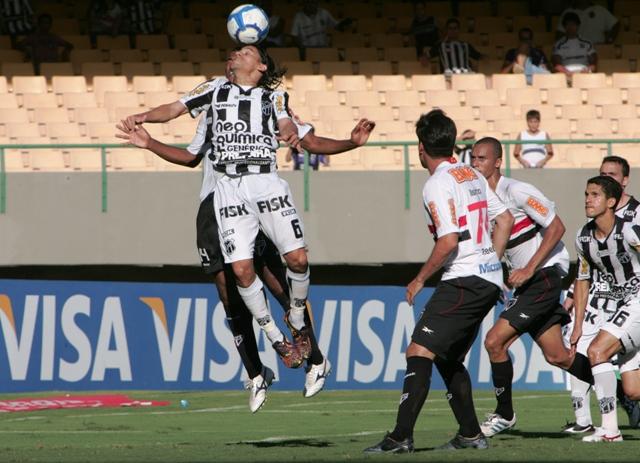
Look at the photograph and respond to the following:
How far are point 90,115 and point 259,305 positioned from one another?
11869 mm

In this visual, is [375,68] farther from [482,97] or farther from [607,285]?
[607,285]

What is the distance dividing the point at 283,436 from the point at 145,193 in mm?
8476

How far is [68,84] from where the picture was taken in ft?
72.1

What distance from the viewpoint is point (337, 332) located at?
60.5 feet

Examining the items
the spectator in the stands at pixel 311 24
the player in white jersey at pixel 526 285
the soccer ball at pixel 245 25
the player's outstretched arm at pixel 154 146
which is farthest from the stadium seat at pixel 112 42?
the soccer ball at pixel 245 25

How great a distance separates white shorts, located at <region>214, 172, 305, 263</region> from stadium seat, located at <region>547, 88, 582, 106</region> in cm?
1328

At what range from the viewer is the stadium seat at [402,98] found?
2220 centimetres

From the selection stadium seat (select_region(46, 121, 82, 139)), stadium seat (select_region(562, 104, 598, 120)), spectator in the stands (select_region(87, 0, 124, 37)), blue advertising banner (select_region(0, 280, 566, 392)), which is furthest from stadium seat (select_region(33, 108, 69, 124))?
stadium seat (select_region(562, 104, 598, 120))

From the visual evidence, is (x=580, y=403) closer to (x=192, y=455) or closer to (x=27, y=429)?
(x=192, y=455)

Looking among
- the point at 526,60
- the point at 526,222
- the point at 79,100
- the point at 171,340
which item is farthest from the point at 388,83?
the point at 526,222

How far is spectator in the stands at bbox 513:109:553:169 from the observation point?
64.6 feet

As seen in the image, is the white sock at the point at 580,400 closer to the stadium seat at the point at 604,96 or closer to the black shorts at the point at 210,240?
the black shorts at the point at 210,240

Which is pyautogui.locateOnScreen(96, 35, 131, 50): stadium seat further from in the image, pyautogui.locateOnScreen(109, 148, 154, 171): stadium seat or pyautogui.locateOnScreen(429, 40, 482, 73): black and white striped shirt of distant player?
pyautogui.locateOnScreen(429, 40, 482, 73): black and white striped shirt of distant player

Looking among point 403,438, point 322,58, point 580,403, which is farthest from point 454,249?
point 322,58
